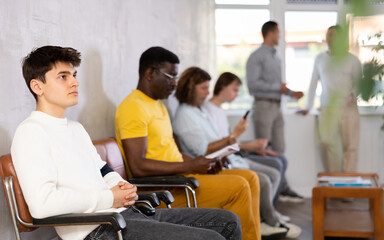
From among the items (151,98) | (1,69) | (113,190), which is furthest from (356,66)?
(151,98)

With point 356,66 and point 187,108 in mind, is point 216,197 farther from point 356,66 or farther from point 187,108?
point 356,66

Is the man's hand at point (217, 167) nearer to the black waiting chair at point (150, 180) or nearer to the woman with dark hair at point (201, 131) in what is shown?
the woman with dark hair at point (201, 131)

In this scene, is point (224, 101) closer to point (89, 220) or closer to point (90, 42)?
point (90, 42)

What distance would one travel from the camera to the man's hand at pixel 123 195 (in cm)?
191

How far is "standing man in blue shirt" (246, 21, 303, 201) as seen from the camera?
17.1 feet

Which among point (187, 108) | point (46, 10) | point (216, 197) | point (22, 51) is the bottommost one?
point (216, 197)

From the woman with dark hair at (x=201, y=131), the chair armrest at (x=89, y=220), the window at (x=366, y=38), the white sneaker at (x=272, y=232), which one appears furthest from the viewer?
the white sneaker at (x=272, y=232)

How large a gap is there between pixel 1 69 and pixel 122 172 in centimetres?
95

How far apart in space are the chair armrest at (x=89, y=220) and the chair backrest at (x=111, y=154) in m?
0.76

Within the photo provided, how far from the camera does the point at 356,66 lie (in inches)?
20.6

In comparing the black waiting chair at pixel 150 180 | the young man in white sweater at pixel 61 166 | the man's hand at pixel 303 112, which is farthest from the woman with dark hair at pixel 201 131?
the man's hand at pixel 303 112

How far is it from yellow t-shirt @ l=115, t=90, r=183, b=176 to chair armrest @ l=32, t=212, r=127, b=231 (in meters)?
0.99

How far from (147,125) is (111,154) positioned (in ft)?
0.95

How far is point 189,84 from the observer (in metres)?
3.60
